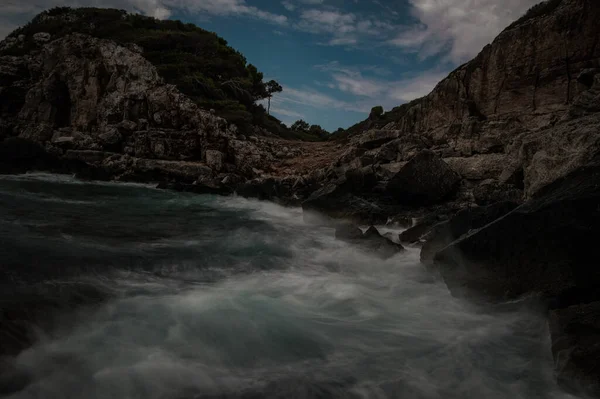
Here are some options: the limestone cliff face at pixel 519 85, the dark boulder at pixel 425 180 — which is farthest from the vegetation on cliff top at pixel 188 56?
the dark boulder at pixel 425 180

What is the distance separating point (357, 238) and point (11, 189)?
1402 centimetres

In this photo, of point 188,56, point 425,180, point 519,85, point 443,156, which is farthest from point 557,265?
point 188,56

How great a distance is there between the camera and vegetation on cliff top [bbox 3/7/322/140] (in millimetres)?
35219

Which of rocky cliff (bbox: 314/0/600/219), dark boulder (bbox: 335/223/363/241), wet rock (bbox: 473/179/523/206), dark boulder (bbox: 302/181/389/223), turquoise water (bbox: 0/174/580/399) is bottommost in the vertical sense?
turquoise water (bbox: 0/174/580/399)

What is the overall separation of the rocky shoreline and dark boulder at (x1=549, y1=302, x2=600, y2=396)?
1cm

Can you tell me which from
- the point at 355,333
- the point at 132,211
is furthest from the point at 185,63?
the point at 355,333

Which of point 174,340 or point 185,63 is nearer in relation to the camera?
point 174,340

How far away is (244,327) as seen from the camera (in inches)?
171

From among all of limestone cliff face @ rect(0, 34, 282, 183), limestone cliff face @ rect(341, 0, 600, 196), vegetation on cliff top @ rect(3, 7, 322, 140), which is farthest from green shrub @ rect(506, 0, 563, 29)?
vegetation on cliff top @ rect(3, 7, 322, 140)

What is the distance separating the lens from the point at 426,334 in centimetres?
446

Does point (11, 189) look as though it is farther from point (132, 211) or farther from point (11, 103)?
point (11, 103)

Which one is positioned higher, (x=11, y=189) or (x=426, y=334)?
(x=426, y=334)

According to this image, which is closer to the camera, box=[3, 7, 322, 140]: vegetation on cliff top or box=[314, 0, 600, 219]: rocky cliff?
box=[314, 0, 600, 219]: rocky cliff

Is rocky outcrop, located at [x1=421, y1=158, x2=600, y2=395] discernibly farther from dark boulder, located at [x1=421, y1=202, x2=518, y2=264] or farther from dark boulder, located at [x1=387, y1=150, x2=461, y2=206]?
dark boulder, located at [x1=387, y1=150, x2=461, y2=206]
